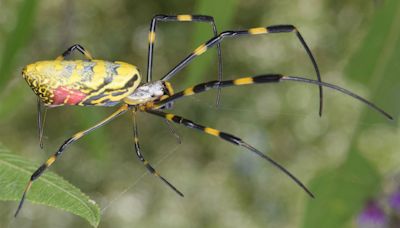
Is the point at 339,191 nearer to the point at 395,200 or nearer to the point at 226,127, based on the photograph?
the point at 395,200

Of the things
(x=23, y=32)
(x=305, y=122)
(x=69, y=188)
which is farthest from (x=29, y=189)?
(x=305, y=122)

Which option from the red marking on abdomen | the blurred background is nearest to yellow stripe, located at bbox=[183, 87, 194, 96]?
the red marking on abdomen

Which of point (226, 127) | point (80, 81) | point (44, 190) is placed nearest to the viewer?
point (44, 190)

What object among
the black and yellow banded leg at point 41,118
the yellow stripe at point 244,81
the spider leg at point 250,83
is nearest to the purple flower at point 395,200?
the spider leg at point 250,83

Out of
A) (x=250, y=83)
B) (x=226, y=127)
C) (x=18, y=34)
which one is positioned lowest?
(x=226, y=127)

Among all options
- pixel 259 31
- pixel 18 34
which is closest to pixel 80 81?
pixel 259 31

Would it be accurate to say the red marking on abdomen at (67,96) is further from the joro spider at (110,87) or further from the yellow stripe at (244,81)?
the yellow stripe at (244,81)
